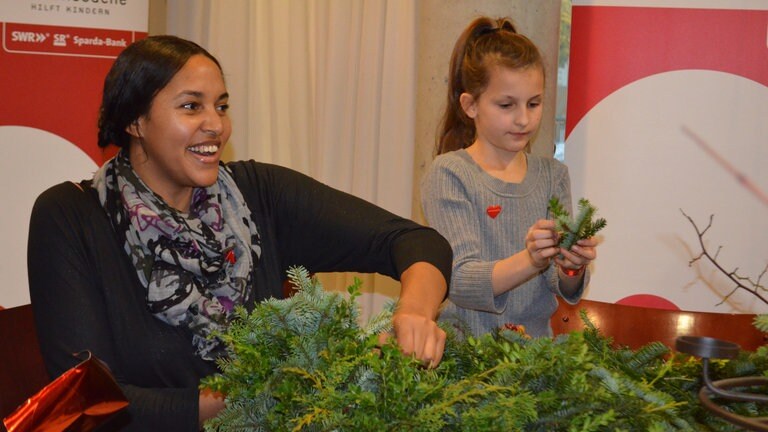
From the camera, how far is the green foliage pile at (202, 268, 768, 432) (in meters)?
1.13

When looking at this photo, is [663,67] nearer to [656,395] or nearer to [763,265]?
[763,265]

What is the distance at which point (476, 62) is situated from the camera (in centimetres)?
284

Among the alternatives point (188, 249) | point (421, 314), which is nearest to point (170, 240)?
point (188, 249)

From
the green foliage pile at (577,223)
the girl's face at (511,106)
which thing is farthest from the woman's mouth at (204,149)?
the green foliage pile at (577,223)

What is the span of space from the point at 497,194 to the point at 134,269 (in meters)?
1.12

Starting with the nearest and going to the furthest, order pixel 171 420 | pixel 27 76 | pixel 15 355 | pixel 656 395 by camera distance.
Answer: pixel 656 395
pixel 171 420
pixel 15 355
pixel 27 76

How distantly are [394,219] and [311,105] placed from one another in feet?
6.62

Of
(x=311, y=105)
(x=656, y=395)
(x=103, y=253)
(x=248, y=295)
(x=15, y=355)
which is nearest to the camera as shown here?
(x=656, y=395)

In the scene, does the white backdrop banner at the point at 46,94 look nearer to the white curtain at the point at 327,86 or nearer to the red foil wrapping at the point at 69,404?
the white curtain at the point at 327,86

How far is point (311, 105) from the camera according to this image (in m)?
4.43

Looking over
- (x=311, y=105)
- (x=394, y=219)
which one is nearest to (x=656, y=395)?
(x=394, y=219)

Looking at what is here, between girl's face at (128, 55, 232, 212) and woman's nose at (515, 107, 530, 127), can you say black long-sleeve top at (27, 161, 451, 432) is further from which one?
woman's nose at (515, 107, 530, 127)

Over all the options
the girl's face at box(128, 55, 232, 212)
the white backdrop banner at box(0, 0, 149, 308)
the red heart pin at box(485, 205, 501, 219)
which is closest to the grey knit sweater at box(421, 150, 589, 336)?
the red heart pin at box(485, 205, 501, 219)

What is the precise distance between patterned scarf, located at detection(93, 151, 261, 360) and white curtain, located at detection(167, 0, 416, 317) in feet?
5.48
